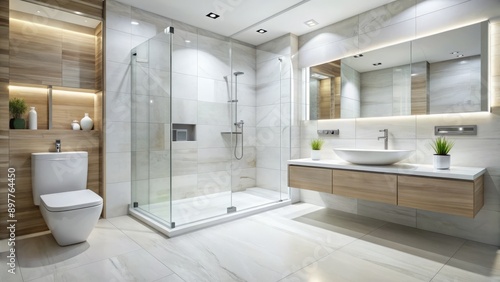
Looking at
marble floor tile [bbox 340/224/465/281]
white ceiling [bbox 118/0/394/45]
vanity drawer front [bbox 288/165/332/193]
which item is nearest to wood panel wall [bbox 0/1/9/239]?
white ceiling [bbox 118/0/394/45]

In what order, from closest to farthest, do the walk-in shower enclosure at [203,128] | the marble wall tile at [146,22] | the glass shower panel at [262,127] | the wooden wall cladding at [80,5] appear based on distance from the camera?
the wooden wall cladding at [80,5], the walk-in shower enclosure at [203,128], the marble wall tile at [146,22], the glass shower panel at [262,127]

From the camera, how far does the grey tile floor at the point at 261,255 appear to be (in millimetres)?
1816

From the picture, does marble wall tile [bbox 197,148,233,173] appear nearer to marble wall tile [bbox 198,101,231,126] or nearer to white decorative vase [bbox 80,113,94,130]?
marble wall tile [bbox 198,101,231,126]

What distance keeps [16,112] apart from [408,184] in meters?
3.59

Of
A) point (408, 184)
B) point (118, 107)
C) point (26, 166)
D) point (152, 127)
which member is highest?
point (118, 107)

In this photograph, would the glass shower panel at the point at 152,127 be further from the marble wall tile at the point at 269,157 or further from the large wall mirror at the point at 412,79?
the large wall mirror at the point at 412,79

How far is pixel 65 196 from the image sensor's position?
2375mm

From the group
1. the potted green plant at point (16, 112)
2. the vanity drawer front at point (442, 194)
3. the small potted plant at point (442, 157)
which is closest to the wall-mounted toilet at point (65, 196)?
the potted green plant at point (16, 112)

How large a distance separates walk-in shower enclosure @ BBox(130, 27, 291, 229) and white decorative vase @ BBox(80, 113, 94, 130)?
453 mm

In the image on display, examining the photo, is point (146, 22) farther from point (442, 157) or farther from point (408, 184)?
point (442, 157)

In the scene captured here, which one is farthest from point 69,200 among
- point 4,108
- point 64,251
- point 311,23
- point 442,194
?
point 311,23

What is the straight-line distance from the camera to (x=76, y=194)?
2453 millimetres

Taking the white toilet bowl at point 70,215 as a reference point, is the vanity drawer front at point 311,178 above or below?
above

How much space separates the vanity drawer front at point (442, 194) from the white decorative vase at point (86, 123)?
314 cm
